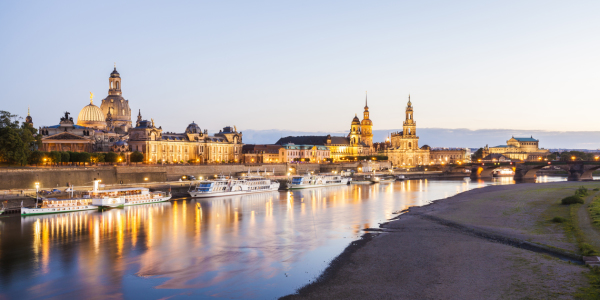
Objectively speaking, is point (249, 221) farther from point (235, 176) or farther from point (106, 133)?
point (106, 133)

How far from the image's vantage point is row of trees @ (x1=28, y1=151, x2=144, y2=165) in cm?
6562

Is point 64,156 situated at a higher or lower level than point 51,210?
higher

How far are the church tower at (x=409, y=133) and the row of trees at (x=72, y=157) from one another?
11501 cm

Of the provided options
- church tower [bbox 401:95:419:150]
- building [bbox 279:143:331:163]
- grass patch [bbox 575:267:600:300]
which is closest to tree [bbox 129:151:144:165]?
building [bbox 279:143:331:163]

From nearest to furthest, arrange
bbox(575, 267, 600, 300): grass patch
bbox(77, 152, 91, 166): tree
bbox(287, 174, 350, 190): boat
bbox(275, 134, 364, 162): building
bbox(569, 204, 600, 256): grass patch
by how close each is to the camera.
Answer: bbox(575, 267, 600, 300): grass patch < bbox(569, 204, 600, 256): grass patch < bbox(77, 152, 91, 166): tree < bbox(287, 174, 350, 190): boat < bbox(275, 134, 364, 162): building

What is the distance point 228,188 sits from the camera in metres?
66.9

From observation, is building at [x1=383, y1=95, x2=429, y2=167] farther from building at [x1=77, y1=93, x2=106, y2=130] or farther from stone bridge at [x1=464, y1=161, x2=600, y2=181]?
building at [x1=77, y1=93, x2=106, y2=130]

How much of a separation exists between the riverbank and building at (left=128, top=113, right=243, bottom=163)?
78.7 metres

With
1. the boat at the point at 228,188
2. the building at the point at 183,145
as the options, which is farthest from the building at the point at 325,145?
the boat at the point at 228,188

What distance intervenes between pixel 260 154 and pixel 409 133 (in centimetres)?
7298

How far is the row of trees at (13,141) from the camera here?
2279 inches

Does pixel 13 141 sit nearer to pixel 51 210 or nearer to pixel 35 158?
pixel 35 158

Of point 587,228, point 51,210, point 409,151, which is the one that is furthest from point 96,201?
point 409,151

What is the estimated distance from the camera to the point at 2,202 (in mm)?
44250
